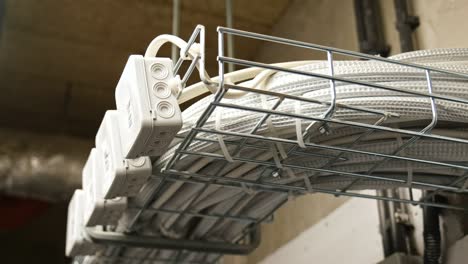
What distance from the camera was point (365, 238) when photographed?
1.33 metres

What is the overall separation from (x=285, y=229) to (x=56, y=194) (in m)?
0.90

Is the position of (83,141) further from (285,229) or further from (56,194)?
(285,229)

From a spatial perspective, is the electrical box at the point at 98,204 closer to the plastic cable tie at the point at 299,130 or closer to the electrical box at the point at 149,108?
the electrical box at the point at 149,108

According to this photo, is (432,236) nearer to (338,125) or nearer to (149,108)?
(338,125)

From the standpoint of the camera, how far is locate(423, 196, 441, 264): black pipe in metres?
1.08

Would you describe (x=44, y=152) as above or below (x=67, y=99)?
below

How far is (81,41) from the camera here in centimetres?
212

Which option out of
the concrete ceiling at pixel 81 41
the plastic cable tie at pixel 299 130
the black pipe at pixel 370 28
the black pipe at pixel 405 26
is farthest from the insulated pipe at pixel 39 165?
the plastic cable tie at pixel 299 130

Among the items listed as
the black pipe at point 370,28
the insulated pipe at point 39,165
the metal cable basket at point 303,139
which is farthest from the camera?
the insulated pipe at point 39,165

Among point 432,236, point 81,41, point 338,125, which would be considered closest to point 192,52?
point 338,125

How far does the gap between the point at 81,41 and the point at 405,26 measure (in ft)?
3.81

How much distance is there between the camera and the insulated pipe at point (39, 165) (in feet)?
7.14

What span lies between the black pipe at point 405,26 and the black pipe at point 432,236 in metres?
0.38

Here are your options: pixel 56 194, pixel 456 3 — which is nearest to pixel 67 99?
pixel 56 194
